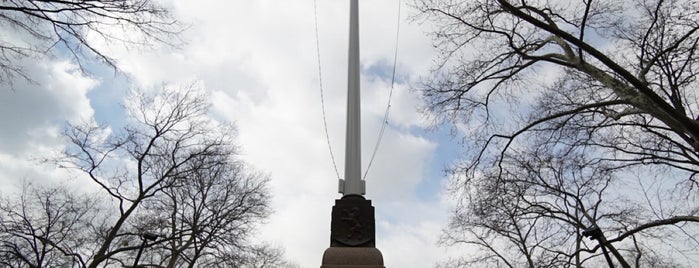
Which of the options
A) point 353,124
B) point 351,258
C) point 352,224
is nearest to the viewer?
point 351,258

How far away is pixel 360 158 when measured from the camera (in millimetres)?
8242

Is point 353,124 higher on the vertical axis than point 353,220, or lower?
higher

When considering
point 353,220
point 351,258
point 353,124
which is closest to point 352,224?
point 353,220

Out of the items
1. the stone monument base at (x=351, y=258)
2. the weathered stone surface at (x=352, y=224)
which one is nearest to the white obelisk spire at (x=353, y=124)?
the weathered stone surface at (x=352, y=224)

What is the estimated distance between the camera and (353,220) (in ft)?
23.5

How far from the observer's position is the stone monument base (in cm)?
645

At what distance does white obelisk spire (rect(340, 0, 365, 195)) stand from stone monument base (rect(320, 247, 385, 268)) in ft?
3.98

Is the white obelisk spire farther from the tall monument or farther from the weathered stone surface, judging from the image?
the weathered stone surface

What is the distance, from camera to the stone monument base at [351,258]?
645cm

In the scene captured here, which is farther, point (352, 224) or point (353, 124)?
Result: point (353, 124)

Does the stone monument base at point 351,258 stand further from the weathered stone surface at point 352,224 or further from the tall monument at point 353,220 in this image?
the weathered stone surface at point 352,224

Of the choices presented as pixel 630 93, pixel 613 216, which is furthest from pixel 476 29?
pixel 613 216

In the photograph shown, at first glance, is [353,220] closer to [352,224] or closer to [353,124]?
[352,224]

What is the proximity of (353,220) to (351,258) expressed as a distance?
2.46 feet
